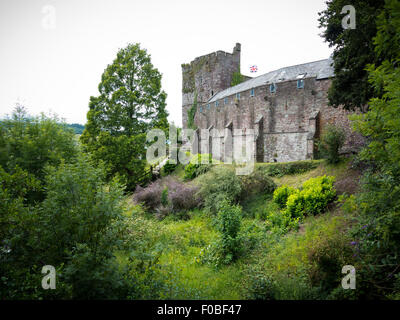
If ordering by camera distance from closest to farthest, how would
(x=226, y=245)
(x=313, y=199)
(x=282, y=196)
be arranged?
(x=226, y=245) < (x=313, y=199) < (x=282, y=196)

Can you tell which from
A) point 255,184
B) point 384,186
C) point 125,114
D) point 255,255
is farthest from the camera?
point 125,114

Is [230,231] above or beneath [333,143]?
beneath

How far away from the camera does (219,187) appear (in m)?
12.9

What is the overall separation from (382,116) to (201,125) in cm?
3162

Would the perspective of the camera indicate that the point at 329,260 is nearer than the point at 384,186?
No

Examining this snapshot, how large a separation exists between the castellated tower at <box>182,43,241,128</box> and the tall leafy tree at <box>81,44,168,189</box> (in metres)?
21.4

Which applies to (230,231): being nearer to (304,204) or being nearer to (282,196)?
(304,204)

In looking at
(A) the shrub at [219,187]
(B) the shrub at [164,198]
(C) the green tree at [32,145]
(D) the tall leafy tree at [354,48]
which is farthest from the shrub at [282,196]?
(C) the green tree at [32,145]

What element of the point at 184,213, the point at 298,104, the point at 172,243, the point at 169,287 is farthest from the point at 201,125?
the point at 169,287

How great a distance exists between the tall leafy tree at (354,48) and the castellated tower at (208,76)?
90.0 feet

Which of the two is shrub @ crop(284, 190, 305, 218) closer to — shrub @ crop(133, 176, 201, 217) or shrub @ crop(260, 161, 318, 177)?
shrub @ crop(260, 161, 318, 177)

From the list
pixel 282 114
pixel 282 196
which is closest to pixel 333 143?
pixel 282 196

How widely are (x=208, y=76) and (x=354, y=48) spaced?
3118cm

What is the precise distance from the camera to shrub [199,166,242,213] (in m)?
12.3
